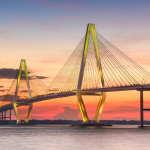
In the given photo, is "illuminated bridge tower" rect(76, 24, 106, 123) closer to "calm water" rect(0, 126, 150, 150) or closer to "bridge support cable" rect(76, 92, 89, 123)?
"bridge support cable" rect(76, 92, 89, 123)

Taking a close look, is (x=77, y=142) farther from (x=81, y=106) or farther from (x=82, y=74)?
(x=81, y=106)

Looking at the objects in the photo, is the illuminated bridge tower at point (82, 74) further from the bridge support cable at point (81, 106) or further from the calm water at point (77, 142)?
the calm water at point (77, 142)

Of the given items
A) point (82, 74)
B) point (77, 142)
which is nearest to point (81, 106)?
point (82, 74)

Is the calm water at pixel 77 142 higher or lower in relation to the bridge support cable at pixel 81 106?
lower

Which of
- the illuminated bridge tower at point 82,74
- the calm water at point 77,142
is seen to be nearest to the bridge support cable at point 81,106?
the illuminated bridge tower at point 82,74

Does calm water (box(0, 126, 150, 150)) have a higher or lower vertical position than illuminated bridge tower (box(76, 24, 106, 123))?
lower

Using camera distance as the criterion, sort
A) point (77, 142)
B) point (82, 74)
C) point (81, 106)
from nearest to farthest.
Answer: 1. point (77, 142)
2. point (82, 74)
3. point (81, 106)

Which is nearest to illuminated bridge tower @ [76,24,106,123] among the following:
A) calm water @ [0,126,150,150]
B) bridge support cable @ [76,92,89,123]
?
bridge support cable @ [76,92,89,123]

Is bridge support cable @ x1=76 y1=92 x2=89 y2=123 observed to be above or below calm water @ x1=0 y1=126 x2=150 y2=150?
above

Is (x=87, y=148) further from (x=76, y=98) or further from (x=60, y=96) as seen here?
(x=60, y=96)

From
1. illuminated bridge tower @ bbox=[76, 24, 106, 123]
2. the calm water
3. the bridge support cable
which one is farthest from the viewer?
the bridge support cable

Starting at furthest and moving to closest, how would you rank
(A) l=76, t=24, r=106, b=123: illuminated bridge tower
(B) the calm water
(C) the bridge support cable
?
(C) the bridge support cable
(A) l=76, t=24, r=106, b=123: illuminated bridge tower
(B) the calm water

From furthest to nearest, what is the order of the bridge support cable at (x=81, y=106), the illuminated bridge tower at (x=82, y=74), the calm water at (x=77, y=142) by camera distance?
the bridge support cable at (x=81, y=106) < the illuminated bridge tower at (x=82, y=74) < the calm water at (x=77, y=142)

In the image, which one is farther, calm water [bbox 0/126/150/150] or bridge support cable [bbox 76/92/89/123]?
bridge support cable [bbox 76/92/89/123]
